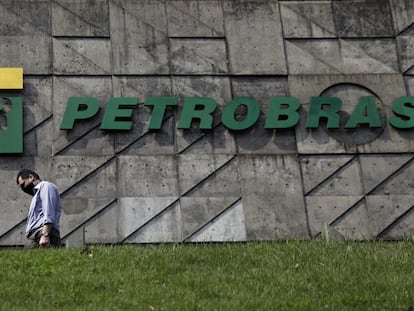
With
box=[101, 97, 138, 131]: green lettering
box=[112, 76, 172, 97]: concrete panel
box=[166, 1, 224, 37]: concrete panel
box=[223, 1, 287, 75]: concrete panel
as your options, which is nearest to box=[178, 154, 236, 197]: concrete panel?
box=[101, 97, 138, 131]: green lettering

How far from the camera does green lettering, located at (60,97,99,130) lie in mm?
18625

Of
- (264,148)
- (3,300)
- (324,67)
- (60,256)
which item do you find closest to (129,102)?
(264,148)

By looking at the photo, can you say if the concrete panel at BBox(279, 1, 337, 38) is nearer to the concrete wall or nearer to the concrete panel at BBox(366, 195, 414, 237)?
the concrete wall

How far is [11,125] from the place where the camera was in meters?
18.4

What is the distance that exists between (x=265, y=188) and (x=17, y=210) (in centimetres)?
494

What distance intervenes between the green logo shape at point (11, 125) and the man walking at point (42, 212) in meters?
4.58

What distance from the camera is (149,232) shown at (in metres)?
18.1

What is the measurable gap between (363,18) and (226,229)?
19.8 feet

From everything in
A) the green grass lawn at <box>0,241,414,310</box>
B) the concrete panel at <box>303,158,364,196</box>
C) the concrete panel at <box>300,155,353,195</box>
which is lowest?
the green grass lawn at <box>0,241,414,310</box>

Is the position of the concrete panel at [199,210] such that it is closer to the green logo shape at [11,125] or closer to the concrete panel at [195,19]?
the green logo shape at [11,125]

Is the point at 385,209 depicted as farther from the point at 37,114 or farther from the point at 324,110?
the point at 37,114

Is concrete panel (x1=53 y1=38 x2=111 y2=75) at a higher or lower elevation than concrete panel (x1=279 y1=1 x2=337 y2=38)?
lower

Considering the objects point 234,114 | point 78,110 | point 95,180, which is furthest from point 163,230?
point 78,110

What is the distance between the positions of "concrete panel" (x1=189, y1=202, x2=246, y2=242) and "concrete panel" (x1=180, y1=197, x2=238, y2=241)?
8 cm
